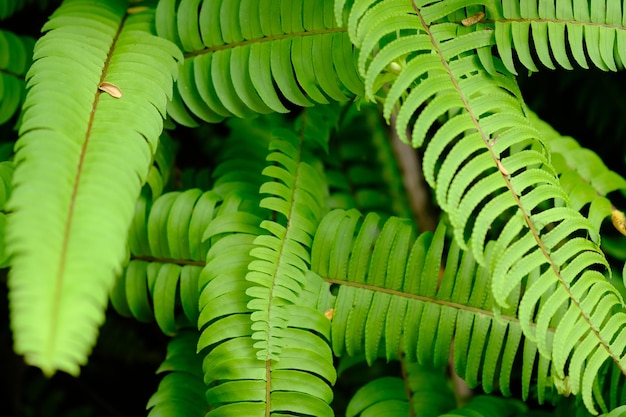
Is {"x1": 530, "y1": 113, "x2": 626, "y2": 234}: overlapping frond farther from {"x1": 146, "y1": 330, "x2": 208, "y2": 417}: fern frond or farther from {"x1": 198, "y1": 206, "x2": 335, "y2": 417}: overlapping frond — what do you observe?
{"x1": 146, "y1": 330, "x2": 208, "y2": 417}: fern frond

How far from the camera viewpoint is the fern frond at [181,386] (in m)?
1.12

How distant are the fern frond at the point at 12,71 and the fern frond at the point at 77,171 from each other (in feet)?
0.74

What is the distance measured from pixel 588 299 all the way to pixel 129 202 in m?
0.70

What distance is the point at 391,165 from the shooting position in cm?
161

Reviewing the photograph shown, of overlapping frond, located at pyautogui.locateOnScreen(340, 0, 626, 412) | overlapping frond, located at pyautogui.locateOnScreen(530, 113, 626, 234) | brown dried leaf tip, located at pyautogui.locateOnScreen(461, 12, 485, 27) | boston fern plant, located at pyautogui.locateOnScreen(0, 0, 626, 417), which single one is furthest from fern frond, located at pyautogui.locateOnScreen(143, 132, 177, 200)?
overlapping frond, located at pyautogui.locateOnScreen(530, 113, 626, 234)

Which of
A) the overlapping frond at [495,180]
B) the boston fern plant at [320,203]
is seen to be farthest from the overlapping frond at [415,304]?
the overlapping frond at [495,180]

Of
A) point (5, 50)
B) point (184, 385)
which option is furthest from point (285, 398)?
point (5, 50)

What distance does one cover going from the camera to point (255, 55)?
1.14 metres

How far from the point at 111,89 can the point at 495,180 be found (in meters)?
0.61

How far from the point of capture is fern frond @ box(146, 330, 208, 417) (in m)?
1.12

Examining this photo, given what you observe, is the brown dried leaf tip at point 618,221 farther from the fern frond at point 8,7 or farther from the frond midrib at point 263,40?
the fern frond at point 8,7

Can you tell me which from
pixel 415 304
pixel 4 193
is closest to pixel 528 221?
pixel 415 304

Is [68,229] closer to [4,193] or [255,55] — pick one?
[4,193]

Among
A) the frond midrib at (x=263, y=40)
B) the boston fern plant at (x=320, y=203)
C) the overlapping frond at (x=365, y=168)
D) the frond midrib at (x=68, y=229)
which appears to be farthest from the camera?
the overlapping frond at (x=365, y=168)
